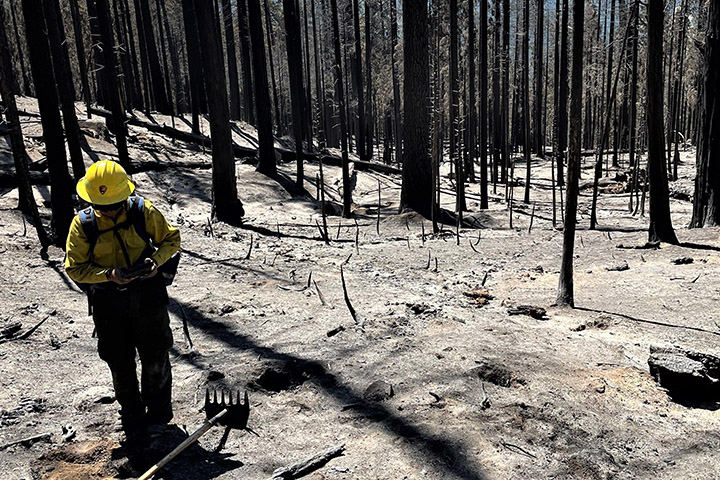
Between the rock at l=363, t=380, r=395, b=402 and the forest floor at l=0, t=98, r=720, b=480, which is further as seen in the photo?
the rock at l=363, t=380, r=395, b=402

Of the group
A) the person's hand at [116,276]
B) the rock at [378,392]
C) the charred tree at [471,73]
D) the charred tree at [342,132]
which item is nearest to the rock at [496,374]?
the rock at [378,392]

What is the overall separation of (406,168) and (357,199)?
582 centimetres

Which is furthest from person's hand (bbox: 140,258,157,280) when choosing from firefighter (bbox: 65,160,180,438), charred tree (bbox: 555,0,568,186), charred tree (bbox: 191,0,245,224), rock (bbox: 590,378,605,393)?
charred tree (bbox: 191,0,245,224)

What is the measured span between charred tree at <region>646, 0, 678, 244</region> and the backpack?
807 cm

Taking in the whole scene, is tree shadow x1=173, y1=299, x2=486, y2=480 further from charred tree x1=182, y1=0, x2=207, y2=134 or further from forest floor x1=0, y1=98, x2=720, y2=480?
charred tree x1=182, y1=0, x2=207, y2=134

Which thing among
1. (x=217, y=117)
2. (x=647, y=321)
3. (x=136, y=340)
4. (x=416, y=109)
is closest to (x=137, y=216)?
(x=136, y=340)

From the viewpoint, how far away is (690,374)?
4.03 meters

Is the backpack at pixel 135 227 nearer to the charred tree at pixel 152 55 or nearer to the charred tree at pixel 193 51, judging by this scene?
the charred tree at pixel 193 51

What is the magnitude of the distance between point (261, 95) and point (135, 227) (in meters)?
14.9

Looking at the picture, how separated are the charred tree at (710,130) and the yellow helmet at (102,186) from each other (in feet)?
33.2

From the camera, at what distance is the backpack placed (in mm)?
3381

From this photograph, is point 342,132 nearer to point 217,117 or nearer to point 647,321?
point 217,117

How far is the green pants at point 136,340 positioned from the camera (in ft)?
11.4

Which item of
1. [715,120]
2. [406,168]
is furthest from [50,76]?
[715,120]
